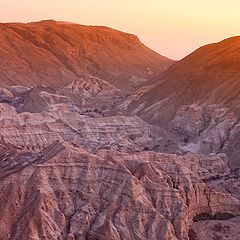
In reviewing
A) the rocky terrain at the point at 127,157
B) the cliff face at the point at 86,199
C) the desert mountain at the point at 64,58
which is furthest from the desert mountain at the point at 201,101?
the desert mountain at the point at 64,58

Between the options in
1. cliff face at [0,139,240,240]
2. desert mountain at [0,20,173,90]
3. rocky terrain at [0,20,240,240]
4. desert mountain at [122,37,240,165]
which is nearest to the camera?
cliff face at [0,139,240,240]

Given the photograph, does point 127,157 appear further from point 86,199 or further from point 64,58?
point 64,58

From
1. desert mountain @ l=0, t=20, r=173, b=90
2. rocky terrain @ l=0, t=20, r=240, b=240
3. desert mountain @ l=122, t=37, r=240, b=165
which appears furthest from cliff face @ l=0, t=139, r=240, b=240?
desert mountain @ l=0, t=20, r=173, b=90

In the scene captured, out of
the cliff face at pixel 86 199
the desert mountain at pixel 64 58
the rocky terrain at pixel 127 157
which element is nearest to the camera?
the cliff face at pixel 86 199

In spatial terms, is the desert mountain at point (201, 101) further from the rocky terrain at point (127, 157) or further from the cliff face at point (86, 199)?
the cliff face at point (86, 199)

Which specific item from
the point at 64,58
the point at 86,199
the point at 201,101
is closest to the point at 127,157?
the point at 86,199

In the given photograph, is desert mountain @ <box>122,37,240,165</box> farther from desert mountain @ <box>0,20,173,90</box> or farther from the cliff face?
desert mountain @ <box>0,20,173,90</box>

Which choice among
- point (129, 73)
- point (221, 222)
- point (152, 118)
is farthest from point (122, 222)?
point (129, 73)
